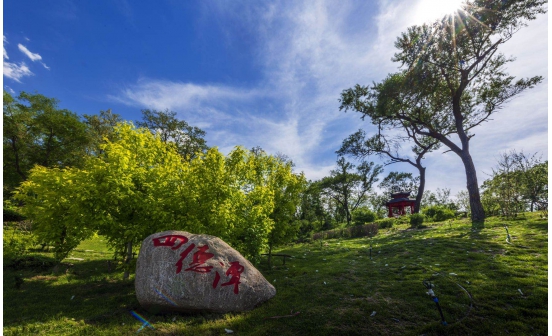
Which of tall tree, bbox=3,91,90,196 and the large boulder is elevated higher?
tall tree, bbox=3,91,90,196

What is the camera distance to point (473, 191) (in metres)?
16.8

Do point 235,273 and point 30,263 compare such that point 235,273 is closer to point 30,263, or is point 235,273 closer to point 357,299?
point 357,299

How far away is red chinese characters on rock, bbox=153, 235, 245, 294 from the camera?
6043 mm

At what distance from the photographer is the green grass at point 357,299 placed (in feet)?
15.9

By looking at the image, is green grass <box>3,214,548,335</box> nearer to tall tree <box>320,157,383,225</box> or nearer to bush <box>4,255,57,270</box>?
bush <box>4,255,57,270</box>

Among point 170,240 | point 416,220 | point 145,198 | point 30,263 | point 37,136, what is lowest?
point 30,263

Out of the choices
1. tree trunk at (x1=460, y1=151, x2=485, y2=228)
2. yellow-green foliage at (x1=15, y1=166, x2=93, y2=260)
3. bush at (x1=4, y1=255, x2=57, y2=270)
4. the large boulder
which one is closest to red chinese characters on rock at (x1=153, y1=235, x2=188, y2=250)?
the large boulder

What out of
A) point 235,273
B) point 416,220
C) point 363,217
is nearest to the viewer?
point 235,273

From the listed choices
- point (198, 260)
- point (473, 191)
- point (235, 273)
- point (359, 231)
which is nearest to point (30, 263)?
point (198, 260)

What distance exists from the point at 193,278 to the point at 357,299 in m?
4.05

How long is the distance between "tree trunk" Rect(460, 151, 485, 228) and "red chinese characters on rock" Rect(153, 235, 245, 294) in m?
16.0

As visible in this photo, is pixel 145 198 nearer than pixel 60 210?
No

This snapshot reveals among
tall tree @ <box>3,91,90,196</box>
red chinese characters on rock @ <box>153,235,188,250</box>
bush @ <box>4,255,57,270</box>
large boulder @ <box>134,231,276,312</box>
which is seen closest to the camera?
large boulder @ <box>134,231,276,312</box>

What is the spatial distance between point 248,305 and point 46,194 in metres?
7.24
